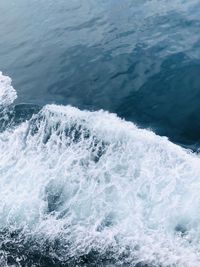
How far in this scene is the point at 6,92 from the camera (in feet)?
57.6

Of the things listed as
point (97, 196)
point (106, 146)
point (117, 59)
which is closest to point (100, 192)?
point (97, 196)

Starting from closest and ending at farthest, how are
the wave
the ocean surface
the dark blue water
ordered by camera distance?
1. the wave
2. the ocean surface
3. the dark blue water

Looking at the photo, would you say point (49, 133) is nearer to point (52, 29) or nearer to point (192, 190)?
point (192, 190)

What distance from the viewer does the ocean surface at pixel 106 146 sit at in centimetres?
1006

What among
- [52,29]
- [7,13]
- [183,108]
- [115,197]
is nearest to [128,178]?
[115,197]

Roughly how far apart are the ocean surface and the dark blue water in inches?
2.4

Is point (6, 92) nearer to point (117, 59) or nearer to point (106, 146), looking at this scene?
point (117, 59)

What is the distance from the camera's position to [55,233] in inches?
420

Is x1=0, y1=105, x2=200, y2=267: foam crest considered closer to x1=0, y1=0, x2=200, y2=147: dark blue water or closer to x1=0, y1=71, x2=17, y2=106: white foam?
x1=0, y1=0, x2=200, y2=147: dark blue water

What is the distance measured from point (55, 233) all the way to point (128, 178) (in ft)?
8.41

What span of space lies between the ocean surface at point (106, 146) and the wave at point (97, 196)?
3 centimetres

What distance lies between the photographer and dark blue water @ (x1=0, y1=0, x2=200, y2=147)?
14.1 m

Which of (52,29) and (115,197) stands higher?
(52,29)

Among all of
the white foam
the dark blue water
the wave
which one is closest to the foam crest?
the wave
